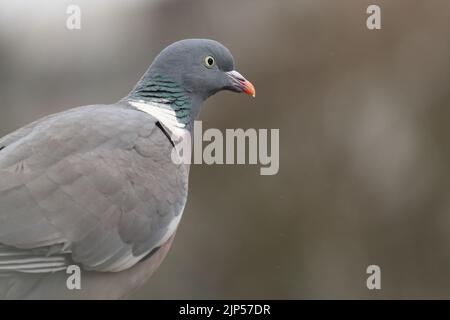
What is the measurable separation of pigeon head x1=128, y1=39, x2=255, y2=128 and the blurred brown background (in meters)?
4.38

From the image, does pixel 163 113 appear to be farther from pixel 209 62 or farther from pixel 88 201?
pixel 88 201

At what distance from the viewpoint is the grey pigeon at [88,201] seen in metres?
3.97

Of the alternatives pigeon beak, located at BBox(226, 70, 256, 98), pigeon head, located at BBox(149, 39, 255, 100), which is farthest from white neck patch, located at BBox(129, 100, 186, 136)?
pigeon beak, located at BBox(226, 70, 256, 98)

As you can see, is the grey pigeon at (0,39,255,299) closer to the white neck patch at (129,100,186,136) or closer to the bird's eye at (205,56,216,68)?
the white neck patch at (129,100,186,136)

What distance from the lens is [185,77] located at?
16.2 ft

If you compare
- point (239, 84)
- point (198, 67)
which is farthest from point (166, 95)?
point (239, 84)

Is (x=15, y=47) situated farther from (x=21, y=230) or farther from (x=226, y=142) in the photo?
(x=21, y=230)

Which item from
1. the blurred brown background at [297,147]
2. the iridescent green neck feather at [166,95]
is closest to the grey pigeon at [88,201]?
the iridescent green neck feather at [166,95]

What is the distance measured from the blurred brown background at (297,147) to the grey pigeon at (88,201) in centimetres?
481

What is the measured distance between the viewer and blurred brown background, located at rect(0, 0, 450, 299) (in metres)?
9.50

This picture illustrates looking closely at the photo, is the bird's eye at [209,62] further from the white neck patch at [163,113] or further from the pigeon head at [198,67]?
the white neck patch at [163,113]

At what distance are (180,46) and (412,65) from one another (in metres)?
5.75

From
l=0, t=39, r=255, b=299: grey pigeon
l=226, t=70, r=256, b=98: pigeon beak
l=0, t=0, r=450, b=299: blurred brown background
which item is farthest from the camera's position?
l=0, t=0, r=450, b=299: blurred brown background

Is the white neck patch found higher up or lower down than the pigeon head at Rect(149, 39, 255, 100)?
lower down
